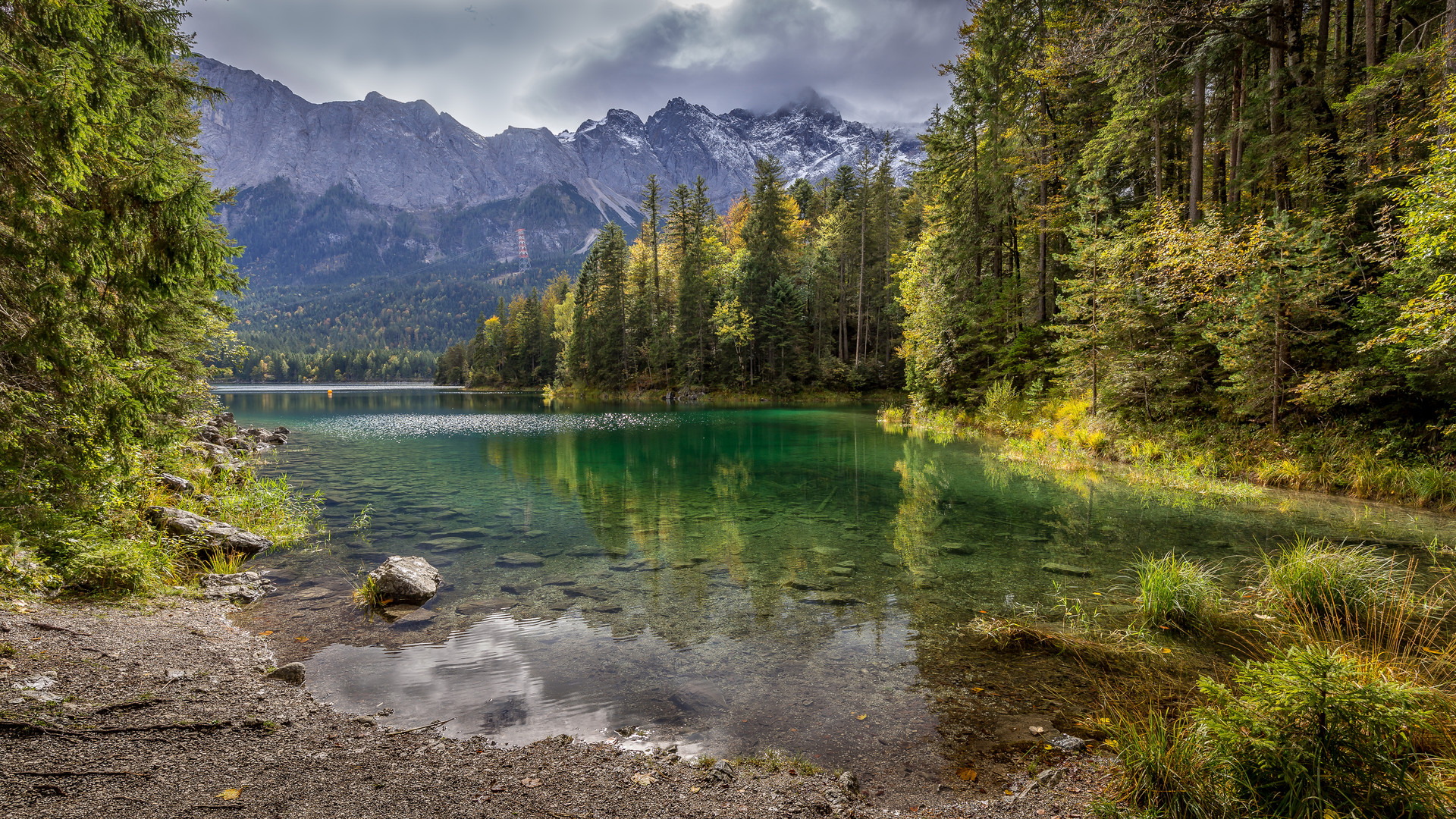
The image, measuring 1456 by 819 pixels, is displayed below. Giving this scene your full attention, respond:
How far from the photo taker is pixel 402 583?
7.98 metres

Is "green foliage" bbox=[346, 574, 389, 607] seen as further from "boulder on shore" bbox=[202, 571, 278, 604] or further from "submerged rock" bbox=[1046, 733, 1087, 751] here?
"submerged rock" bbox=[1046, 733, 1087, 751]

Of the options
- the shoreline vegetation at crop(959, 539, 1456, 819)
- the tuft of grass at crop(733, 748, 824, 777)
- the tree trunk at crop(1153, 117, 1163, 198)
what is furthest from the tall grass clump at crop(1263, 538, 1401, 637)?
the tree trunk at crop(1153, 117, 1163, 198)

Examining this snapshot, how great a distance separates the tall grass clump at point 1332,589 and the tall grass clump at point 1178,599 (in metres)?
0.64

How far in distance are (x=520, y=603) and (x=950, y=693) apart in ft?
18.2

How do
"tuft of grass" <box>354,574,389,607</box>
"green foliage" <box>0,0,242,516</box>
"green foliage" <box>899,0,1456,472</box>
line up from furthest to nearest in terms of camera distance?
"green foliage" <box>899,0,1456,472</box>, "tuft of grass" <box>354,574,389,607</box>, "green foliage" <box>0,0,242,516</box>

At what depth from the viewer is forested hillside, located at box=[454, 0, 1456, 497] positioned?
12078 millimetres

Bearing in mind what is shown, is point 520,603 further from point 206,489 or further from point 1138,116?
point 1138,116

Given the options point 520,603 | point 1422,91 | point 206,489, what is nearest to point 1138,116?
point 1422,91

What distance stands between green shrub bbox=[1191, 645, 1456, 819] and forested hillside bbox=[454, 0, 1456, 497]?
9190mm

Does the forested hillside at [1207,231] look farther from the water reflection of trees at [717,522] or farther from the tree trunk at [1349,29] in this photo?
the water reflection of trees at [717,522]

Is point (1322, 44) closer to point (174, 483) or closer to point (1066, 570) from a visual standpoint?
point (1066, 570)

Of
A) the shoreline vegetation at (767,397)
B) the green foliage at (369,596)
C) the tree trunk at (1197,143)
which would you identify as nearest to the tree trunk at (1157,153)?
the tree trunk at (1197,143)

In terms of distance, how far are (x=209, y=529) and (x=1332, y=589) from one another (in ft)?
49.9

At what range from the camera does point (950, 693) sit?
215 inches
